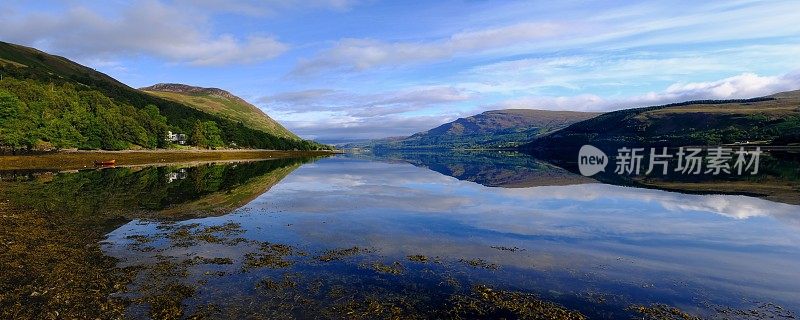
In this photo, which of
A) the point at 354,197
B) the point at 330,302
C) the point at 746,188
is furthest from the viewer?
the point at 746,188

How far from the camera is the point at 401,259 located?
24.7 m

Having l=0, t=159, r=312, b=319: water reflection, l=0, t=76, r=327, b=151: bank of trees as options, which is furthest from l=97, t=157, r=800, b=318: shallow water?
l=0, t=76, r=327, b=151: bank of trees

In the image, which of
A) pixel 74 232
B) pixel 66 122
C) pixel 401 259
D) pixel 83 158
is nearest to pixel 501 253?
pixel 401 259

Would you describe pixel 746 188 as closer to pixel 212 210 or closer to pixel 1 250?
pixel 212 210

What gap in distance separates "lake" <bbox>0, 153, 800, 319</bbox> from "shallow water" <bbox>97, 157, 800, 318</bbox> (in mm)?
123

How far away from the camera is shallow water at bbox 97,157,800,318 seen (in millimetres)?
18859

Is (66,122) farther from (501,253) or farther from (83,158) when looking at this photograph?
(501,253)

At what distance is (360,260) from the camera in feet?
80.1

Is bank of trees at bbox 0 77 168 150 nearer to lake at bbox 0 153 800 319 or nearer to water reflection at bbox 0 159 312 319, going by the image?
water reflection at bbox 0 159 312 319

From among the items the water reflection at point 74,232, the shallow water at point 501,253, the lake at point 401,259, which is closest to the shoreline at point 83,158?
the water reflection at point 74,232

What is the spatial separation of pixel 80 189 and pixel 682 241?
6875cm

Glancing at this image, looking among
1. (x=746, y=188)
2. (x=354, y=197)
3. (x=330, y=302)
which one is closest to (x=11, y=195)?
(x=354, y=197)

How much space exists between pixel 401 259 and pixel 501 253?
655cm

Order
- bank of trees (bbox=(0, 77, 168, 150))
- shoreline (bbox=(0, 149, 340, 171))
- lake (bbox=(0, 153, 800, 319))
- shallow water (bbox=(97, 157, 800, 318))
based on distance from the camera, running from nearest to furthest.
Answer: lake (bbox=(0, 153, 800, 319))
shallow water (bbox=(97, 157, 800, 318))
shoreline (bbox=(0, 149, 340, 171))
bank of trees (bbox=(0, 77, 168, 150))
